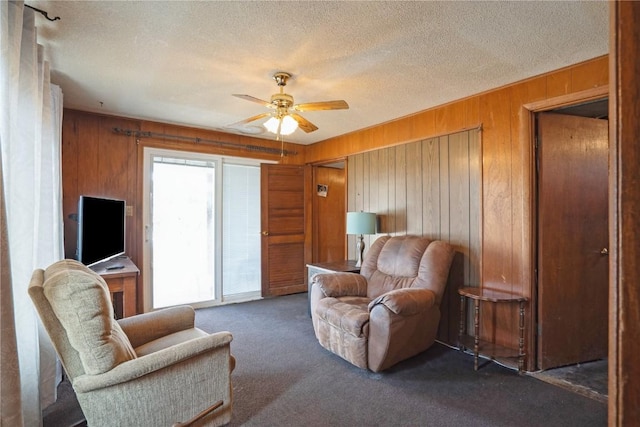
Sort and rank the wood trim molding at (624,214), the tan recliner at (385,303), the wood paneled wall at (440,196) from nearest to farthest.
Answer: the wood trim molding at (624,214) → the tan recliner at (385,303) → the wood paneled wall at (440,196)

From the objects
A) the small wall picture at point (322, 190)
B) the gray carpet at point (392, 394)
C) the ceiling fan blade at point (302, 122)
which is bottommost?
the gray carpet at point (392, 394)

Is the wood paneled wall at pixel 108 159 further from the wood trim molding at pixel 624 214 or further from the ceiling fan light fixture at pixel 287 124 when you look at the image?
the wood trim molding at pixel 624 214

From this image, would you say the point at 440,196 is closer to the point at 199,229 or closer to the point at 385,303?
the point at 385,303

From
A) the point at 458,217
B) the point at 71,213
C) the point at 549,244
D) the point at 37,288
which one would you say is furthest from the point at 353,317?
the point at 71,213

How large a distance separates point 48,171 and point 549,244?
3841mm

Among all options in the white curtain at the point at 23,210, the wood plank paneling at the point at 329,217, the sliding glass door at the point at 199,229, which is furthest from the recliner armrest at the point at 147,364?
the wood plank paneling at the point at 329,217

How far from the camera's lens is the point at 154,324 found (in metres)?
2.23

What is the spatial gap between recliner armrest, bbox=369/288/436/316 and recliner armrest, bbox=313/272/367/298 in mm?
699

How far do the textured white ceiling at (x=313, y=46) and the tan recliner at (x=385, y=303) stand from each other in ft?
5.09

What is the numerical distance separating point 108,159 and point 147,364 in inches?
121

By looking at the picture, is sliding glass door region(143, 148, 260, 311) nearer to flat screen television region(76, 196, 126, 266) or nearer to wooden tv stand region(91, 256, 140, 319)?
flat screen television region(76, 196, 126, 266)

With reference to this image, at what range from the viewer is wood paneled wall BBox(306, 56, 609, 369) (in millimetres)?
2574

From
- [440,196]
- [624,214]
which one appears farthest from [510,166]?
[624,214]

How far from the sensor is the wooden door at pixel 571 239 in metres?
2.71
